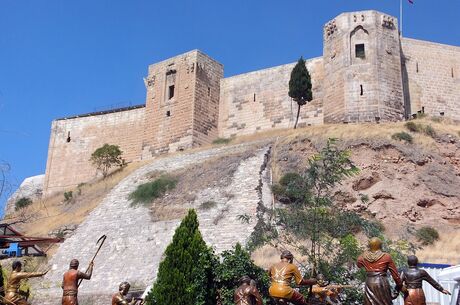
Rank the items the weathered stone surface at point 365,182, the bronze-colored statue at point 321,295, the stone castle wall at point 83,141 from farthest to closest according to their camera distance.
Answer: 1. the stone castle wall at point 83,141
2. the weathered stone surface at point 365,182
3. the bronze-colored statue at point 321,295

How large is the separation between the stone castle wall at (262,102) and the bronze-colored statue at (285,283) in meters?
24.9

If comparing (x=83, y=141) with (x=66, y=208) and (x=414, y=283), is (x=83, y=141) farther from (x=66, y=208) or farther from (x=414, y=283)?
(x=414, y=283)

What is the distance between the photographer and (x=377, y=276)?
7520mm

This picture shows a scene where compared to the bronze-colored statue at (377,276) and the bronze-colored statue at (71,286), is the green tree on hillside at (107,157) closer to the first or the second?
the bronze-colored statue at (71,286)

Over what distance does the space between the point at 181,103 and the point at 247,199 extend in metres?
13.5

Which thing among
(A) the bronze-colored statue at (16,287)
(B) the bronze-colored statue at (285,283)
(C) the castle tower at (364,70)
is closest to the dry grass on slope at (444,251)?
(C) the castle tower at (364,70)

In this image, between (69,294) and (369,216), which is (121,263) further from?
(69,294)

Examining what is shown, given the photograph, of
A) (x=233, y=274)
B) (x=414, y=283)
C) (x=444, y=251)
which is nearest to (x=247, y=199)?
(x=444, y=251)

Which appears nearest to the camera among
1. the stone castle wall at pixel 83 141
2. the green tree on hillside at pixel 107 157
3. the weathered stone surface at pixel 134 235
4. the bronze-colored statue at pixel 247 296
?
the bronze-colored statue at pixel 247 296

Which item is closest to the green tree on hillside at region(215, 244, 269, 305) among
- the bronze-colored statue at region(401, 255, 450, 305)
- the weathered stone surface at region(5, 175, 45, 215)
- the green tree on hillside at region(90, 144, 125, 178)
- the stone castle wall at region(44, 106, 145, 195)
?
the bronze-colored statue at region(401, 255, 450, 305)

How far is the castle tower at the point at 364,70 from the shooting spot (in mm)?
28375

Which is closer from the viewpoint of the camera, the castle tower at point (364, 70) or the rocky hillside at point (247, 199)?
the rocky hillside at point (247, 199)

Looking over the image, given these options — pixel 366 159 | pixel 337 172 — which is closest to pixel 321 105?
pixel 366 159

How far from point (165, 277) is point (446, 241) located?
39.7 ft
